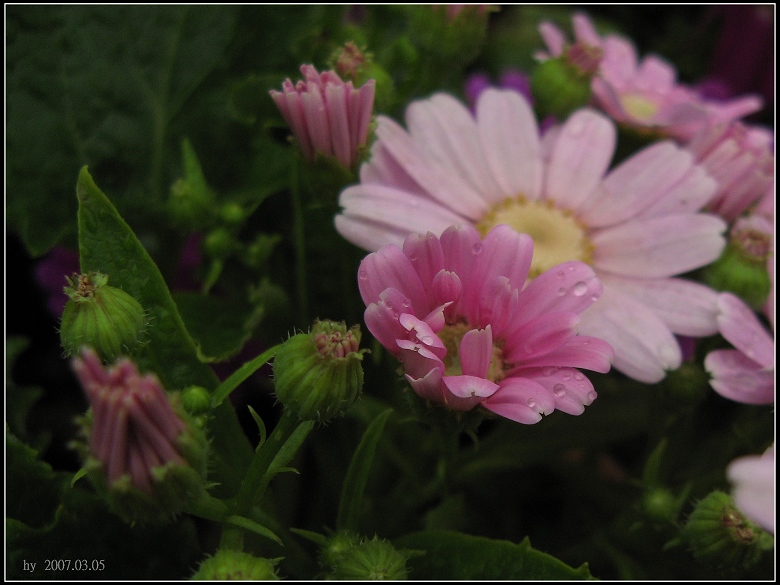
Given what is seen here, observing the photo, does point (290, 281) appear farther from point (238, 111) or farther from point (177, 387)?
point (177, 387)

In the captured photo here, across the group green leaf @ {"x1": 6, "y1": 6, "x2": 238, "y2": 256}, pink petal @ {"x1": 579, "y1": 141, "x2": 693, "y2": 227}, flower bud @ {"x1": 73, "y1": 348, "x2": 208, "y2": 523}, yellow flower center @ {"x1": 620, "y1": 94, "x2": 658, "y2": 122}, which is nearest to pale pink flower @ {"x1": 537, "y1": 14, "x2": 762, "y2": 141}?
yellow flower center @ {"x1": 620, "y1": 94, "x2": 658, "y2": 122}

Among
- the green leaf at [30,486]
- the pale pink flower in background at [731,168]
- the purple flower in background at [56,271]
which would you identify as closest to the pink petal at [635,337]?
the pale pink flower in background at [731,168]

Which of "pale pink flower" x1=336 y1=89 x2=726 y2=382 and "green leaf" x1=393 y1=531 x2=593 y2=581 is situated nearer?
"green leaf" x1=393 y1=531 x2=593 y2=581

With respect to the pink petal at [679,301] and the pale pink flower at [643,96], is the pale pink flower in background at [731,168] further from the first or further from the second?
the pink petal at [679,301]

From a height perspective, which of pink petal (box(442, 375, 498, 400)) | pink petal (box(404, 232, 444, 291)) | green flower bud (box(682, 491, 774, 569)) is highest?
pink petal (box(404, 232, 444, 291))

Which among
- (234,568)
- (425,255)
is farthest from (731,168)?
(234,568)

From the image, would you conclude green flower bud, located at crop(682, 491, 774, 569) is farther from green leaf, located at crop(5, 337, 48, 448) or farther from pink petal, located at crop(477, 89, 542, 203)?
green leaf, located at crop(5, 337, 48, 448)

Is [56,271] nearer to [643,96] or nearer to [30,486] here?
[30,486]
